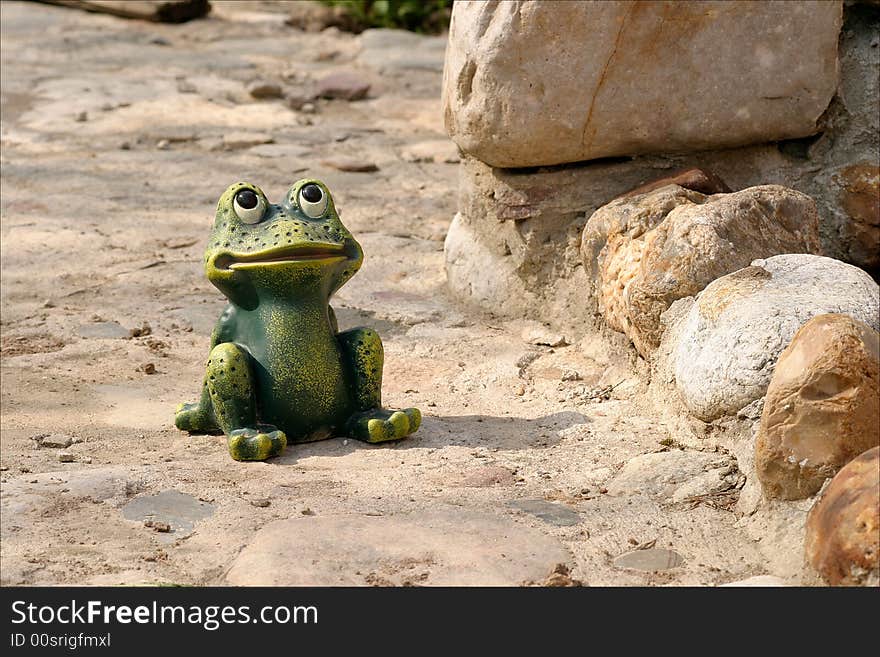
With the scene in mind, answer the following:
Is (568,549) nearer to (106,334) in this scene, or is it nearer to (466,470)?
(466,470)

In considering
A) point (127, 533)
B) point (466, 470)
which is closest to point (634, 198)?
point (466, 470)

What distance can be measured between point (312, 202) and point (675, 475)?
1.19 metres

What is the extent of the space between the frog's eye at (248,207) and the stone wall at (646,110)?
42.4 inches

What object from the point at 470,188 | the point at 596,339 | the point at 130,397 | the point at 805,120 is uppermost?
the point at 805,120

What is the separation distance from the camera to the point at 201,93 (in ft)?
24.9

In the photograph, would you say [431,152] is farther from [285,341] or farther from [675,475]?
[675,475]

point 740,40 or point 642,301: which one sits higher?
point 740,40

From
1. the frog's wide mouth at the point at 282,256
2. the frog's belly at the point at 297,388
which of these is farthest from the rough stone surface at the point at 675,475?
the frog's wide mouth at the point at 282,256

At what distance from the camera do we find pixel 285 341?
3.55 m

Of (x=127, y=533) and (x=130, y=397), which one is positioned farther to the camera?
(x=130, y=397)

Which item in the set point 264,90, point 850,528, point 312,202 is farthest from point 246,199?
point 264,90

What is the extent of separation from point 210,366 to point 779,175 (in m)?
2.07

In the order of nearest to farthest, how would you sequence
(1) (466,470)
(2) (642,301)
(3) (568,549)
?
(3) (568,549)
(1) (466,470)
(2) (642,301)

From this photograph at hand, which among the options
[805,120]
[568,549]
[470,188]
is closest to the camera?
[568,549]
